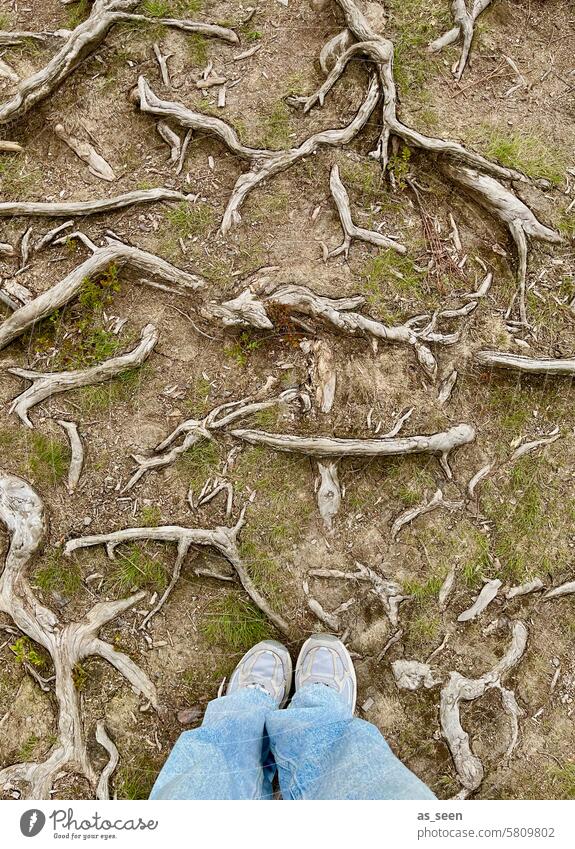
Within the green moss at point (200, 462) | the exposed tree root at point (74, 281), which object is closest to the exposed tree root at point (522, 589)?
the green moss at point (200, 462)

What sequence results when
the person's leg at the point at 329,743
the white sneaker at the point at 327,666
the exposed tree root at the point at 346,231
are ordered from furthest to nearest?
the exposed tree root at the point at 346,231
the white sneaker at the point at 327,666
the person's leg at the point at 329,743

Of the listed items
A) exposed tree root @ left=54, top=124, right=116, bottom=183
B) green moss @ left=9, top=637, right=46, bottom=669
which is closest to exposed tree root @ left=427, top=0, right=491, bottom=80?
exposed tree root @ left=54, top=124, right=116, bottom=183

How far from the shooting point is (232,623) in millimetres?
4047

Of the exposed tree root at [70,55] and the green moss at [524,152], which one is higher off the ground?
the exposed tree root at [70,55]

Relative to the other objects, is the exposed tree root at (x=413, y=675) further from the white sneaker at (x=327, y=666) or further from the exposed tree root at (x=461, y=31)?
the exposed tree root at (x=461, y=31)

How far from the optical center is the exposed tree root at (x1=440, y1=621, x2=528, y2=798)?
155 inches

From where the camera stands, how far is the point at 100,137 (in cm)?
435

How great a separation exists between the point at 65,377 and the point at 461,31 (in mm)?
4116

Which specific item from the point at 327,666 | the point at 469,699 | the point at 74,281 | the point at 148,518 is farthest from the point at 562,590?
the point at 74,281

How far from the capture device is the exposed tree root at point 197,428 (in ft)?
13.3

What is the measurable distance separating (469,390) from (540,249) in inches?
49.0

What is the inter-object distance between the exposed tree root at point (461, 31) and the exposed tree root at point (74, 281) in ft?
9.05

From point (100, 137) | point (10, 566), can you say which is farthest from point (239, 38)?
point (10, 566)

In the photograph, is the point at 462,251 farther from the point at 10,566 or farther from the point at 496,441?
the point at 10,566
